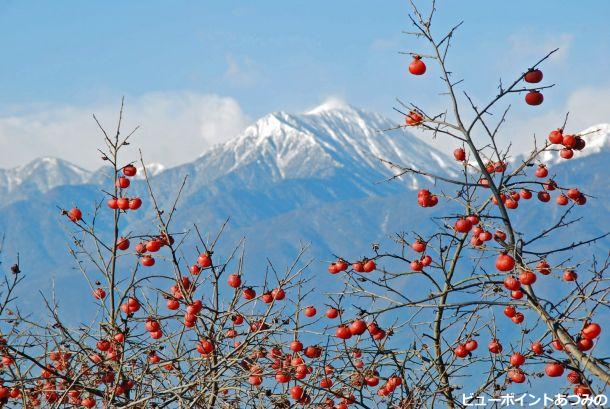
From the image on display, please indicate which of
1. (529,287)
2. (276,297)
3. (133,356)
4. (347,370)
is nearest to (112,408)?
(133,356)

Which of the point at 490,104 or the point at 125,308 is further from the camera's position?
the point at 125,308

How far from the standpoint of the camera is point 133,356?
7.64 meters

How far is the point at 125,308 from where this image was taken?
8.96 meters

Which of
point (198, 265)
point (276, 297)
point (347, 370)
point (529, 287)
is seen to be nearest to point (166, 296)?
point (198, 265)

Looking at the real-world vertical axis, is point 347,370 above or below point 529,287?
above

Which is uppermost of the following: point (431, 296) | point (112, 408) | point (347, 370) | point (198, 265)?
point (198, 265)

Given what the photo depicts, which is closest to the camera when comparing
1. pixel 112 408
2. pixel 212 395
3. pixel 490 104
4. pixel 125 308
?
pixel 490 104

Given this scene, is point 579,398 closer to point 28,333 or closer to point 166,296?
point 166,296

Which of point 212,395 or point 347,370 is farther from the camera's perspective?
point 347,370

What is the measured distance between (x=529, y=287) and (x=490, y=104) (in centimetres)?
135

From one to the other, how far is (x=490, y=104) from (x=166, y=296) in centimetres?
376

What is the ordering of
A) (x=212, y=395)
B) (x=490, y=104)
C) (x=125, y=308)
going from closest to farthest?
1. (x=490, y=104)
2. (x=212, y=395)
3. (x=125, y=308)

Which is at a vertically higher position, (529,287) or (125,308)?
(125,308)

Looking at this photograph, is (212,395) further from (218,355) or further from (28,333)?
(28,333)
